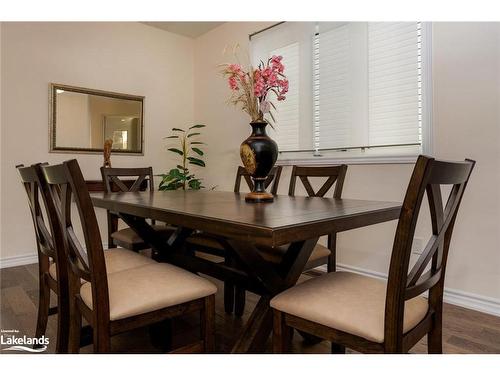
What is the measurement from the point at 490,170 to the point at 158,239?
207 centimetres

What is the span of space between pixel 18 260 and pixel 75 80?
187 centimetres

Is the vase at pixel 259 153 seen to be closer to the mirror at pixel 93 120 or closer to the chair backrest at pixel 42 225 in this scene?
the chair backrest at pixel 42 225

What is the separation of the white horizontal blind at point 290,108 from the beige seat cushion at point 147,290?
222 cm

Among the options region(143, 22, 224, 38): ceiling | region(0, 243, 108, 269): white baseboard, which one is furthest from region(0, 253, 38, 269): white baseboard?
region(143, 22, 224, 38): ceiling

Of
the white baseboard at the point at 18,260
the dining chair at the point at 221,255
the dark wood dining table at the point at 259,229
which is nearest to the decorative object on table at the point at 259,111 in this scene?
the dark wood dining table at the point at 259,229

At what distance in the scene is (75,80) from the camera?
11.6 feet

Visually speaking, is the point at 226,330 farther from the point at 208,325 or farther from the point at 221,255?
the point at 208,325

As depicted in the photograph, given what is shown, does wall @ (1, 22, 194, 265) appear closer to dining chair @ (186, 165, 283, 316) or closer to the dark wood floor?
the dark wood floor

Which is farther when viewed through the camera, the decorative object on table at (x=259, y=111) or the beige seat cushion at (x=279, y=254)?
the beige seat cushion at (x=279, y=254)

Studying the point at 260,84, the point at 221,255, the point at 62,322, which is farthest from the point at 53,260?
the point at 260,84

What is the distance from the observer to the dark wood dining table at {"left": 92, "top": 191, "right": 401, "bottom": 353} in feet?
3.18

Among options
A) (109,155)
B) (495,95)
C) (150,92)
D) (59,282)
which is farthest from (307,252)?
(150,92)

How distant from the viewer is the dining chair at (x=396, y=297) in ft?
2.97

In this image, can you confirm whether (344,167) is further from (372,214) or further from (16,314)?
(16,314)
